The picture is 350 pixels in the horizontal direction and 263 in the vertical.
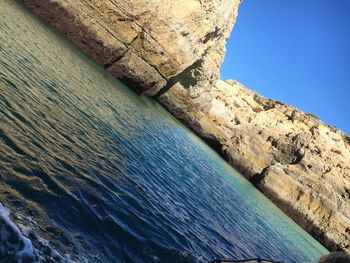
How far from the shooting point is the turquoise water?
8.02m

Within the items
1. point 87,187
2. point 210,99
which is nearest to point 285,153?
point 210,99

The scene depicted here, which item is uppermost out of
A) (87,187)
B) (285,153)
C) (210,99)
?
(285,153)

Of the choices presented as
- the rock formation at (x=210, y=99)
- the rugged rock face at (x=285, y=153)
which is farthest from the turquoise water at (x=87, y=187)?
the rugged rock face at (x=285, y=153)

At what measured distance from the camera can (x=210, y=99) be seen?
2258 inches

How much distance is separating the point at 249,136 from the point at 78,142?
47.5m

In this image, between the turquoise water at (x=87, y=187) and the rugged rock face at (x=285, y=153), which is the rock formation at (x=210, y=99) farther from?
the turquoise water at (x=87, y=187)

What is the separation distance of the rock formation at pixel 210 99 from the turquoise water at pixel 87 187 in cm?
1453

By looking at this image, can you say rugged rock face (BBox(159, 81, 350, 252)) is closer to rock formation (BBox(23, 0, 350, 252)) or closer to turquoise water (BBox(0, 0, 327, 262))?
rock formation (BBox(23, 0, 350, 252))

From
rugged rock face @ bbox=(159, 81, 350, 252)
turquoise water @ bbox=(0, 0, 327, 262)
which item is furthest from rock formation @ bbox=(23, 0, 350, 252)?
turquoise water @ bbox=(0, 0, 327, 262)

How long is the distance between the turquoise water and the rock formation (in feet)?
47.7

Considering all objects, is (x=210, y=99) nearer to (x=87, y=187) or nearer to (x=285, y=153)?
(x=285, y=153)

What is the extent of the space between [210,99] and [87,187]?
47432 mm

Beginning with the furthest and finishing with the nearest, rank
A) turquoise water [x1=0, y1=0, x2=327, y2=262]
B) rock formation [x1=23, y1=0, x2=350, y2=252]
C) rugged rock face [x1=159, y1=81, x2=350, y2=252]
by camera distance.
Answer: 1. rugged rock face [x1=159, y1=81, x2=350, y2=252]
2. rock formation [x1=23, y1=0, x2=350, y2=252]
3. turquoise water [x1=0, y1=0, x2=327, y2=262]

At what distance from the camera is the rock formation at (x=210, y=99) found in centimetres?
3962
